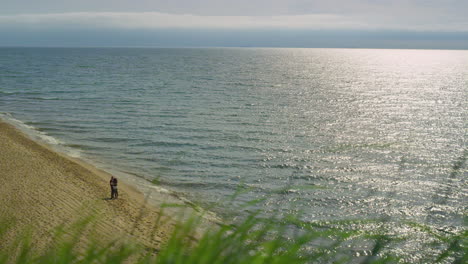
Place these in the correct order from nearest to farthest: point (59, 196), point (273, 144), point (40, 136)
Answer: point (59, 196) < point (273, 144) < point (40, 136)

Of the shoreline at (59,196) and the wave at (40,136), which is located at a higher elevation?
the wave at (40,136)

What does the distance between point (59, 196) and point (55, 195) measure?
29 centimetres

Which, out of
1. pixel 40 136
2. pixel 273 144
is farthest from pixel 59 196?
pixel 273 144

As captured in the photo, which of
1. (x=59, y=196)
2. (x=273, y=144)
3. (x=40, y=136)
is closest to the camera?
(x=59, y=196)

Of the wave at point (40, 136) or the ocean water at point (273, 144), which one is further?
the wave at point (40, 136)

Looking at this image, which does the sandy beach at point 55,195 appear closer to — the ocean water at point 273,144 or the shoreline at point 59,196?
the shoreline at point 59,196

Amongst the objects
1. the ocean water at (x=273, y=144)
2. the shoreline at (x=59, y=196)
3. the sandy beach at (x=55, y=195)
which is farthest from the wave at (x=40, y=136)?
the sandy beach at (x=55, y=195)

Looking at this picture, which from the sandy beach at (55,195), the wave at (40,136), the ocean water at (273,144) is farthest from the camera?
the wave at (40,136)

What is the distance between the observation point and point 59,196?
22969 mm

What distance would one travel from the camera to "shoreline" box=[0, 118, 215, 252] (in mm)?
18953

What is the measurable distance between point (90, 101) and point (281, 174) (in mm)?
41241

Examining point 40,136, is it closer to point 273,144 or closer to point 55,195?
point 55,195

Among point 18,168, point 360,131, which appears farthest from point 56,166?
point 360,131

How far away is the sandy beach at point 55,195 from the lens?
18902 millimetres
